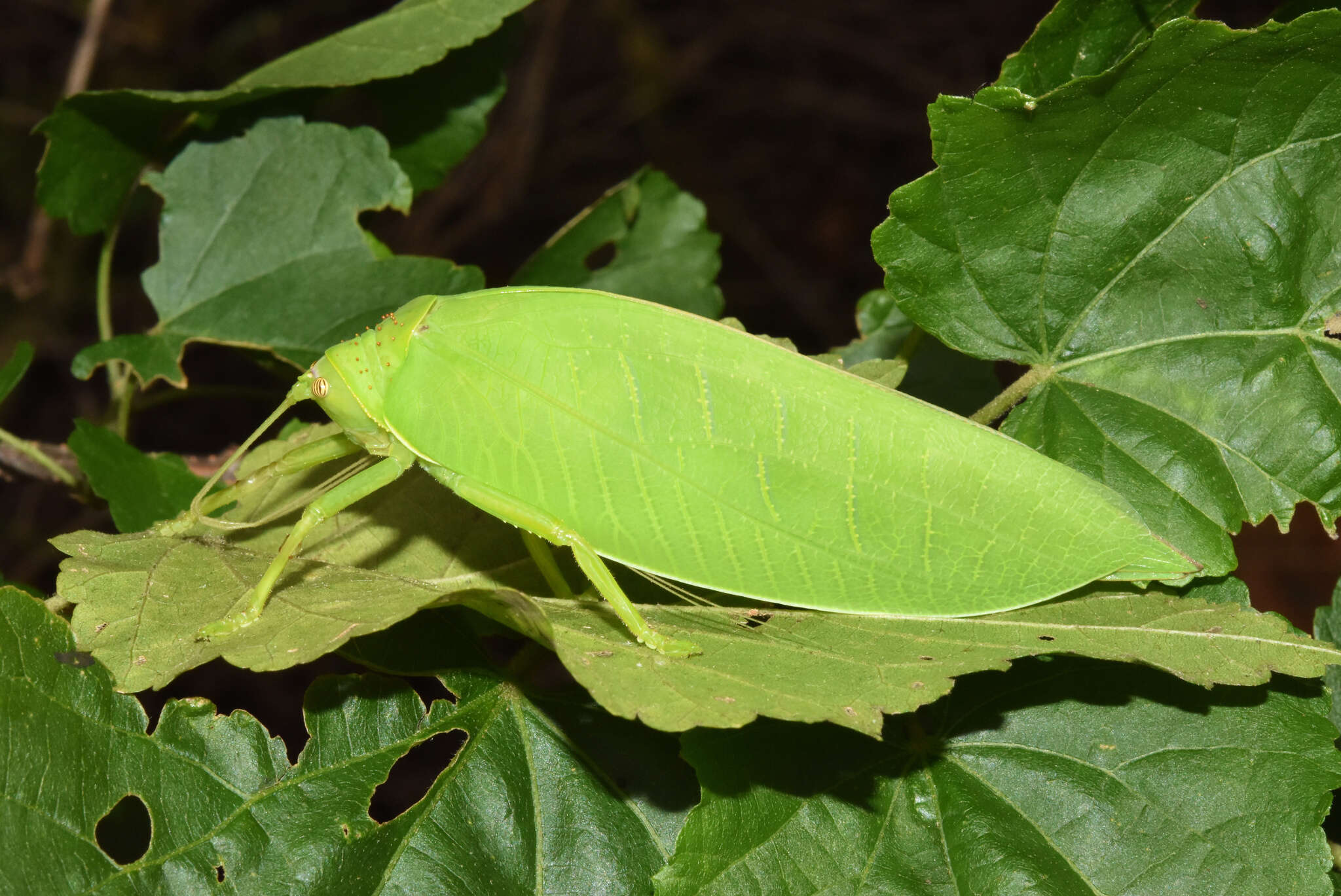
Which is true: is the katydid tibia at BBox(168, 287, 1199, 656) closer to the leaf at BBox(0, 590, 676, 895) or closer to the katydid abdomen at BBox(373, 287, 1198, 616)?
the katydid abdomen at BBox(373, 287, 1198, 616)

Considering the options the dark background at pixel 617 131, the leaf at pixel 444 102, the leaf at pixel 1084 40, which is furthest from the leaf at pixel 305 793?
the dark background at pixel 617 131

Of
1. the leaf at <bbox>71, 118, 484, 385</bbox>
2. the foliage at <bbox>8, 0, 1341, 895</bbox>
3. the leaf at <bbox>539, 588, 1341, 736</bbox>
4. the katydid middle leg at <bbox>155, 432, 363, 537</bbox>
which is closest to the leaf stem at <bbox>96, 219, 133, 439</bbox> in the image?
the leaf at <bbox>71, 118, 484, 385</bbox>

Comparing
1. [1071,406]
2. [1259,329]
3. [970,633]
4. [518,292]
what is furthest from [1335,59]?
[518,292]

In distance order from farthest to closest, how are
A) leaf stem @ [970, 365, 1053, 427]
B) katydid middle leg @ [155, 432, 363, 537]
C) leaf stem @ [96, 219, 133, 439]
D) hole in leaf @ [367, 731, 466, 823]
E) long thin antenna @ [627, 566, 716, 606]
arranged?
hole in leaf @ [367, 731, 466, 823]
leaf stem @ [96, 219, 133, 439]
leaf stem @ [970, 365, 1053, 427]
katydid middle leg @ [155, 432, 363, 537]
long thin antenna @ [627, 566, 716, 606]

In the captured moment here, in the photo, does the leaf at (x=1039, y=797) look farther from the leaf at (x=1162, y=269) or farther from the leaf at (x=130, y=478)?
the leaf at (x=130, y=478)

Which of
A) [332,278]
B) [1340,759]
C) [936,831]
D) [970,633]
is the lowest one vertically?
[936,831]

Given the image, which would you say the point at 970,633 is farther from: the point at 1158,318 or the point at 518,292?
the point at 518,292
